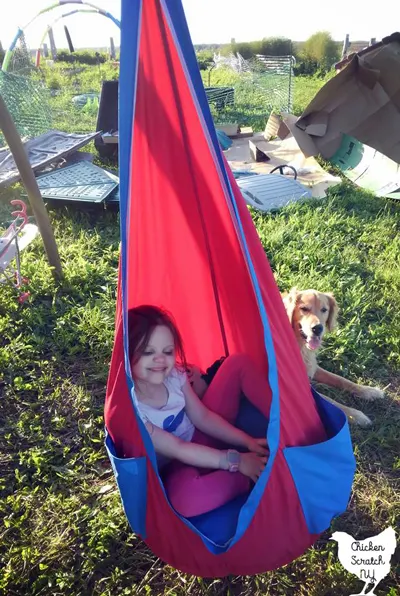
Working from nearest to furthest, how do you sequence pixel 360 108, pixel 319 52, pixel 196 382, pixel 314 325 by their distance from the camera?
pixel 196 382 < pixel 314 325 < pixel 360 108 < pixel 319 52

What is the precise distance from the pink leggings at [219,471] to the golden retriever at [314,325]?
0.53 metres

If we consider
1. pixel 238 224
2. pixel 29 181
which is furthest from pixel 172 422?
pixel 29 181

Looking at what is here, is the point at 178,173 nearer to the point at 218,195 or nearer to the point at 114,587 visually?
the point at 218,195

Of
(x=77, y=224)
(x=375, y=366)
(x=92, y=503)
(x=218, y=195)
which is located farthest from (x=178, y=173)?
(x=77, y=224)

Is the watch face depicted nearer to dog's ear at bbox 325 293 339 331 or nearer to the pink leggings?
the pink leggings

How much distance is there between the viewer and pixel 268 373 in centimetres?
163

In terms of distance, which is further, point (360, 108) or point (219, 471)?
point (360, 108)

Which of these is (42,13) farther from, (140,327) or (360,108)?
(140,327)

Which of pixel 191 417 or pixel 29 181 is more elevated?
pixel 29 181

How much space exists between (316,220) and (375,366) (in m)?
1.98

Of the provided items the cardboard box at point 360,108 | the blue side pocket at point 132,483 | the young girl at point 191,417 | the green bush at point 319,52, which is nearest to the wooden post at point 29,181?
the young girl at point 191,417

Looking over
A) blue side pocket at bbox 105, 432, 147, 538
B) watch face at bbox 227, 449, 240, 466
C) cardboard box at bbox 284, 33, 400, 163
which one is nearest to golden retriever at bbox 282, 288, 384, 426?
watch face at bbox 227, 449, 240, 466

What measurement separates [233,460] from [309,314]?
913mm

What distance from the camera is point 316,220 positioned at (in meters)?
4.41
